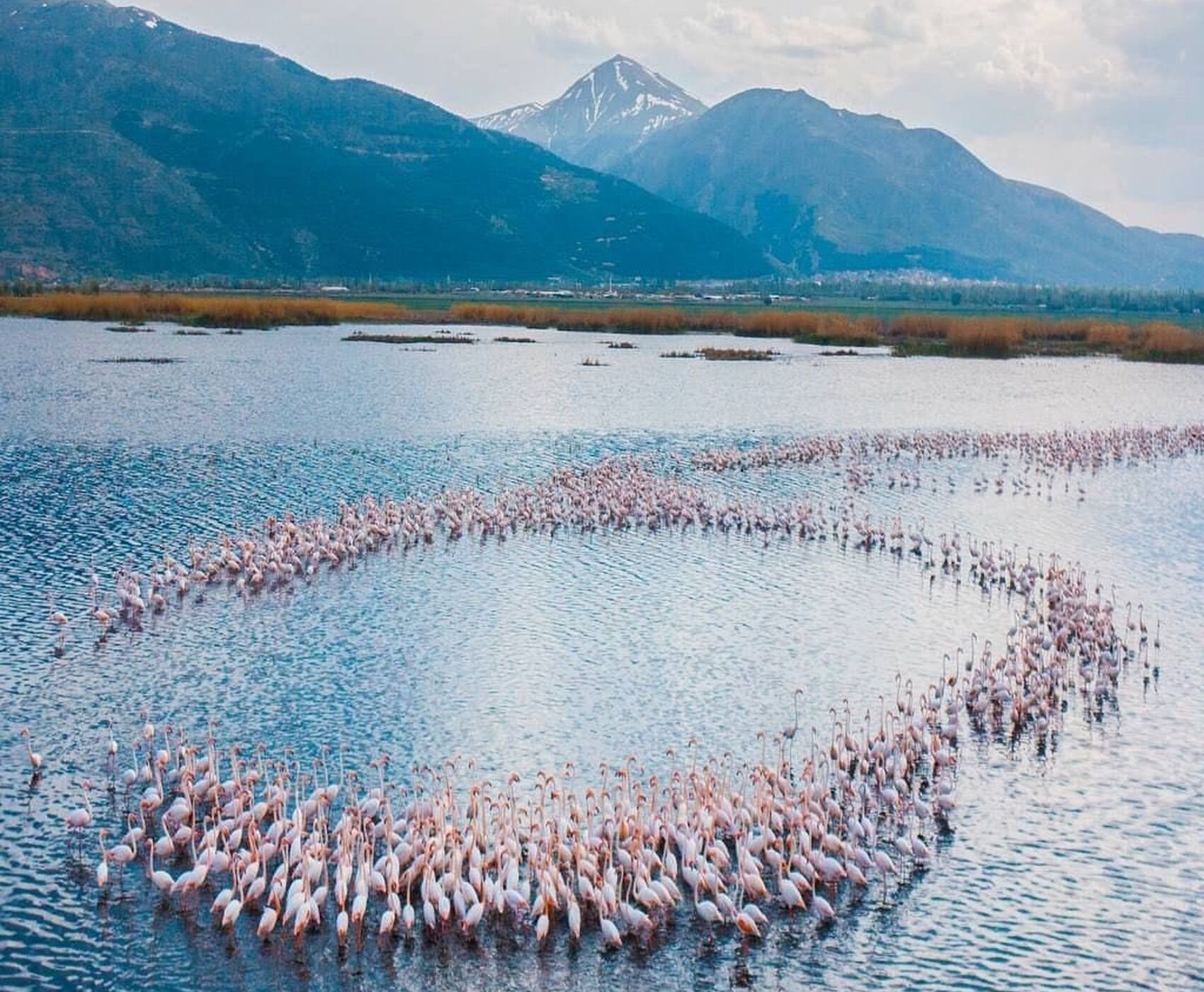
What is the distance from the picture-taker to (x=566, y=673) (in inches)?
1046

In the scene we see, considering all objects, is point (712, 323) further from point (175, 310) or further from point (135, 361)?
point (135, 361)

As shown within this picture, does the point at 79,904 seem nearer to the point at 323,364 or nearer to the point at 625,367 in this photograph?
the point at 323,364

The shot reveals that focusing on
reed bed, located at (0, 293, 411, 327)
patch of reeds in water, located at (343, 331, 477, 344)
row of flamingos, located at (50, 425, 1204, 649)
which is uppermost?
reed bed, located at (0, 293, 411, 327)

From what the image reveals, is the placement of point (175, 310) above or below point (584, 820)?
above

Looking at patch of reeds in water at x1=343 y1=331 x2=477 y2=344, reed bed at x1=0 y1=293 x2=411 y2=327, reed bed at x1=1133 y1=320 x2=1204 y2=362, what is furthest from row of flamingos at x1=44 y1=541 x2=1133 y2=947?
reed bed at x1=0 y1=293 x2=411 y2=327

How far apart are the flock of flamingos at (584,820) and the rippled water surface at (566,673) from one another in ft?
1.19

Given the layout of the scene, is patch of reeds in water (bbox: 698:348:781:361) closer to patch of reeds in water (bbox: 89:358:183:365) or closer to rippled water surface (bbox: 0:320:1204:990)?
patch of reeds in water (bbox: 89:358:183:365)

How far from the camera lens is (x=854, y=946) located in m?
16.8

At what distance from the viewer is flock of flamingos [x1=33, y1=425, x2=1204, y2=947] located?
16812mm

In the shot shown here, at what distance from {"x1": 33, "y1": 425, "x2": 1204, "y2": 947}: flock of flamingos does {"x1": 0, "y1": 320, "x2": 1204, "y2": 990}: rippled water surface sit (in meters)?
0.36

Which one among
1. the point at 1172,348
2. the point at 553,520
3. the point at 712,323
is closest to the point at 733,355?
the point at 1172,348

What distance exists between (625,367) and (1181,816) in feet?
251

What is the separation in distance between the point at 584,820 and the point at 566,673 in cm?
720

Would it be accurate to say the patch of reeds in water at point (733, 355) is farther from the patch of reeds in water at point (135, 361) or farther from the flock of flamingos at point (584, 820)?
the flock of flamingos at point (584, 820)
